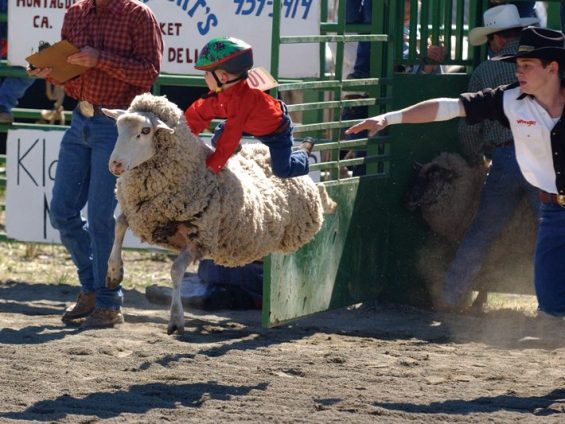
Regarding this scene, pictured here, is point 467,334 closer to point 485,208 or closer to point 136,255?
point 485,208

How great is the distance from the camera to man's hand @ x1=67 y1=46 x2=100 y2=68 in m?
Answer: 7.26

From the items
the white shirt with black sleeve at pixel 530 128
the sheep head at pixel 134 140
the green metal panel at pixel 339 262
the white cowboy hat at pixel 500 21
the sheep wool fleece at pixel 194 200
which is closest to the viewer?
the white shirt with black sleeve at pixel 530 128

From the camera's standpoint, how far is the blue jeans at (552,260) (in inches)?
243

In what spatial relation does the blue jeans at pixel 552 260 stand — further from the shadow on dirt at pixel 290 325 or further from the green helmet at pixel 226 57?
the green helmet at pixel 226 57

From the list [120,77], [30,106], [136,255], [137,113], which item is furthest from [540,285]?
[30,106]

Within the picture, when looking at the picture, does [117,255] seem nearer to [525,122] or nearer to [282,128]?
[282,128]

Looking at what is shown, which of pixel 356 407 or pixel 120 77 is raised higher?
pixel 120 77

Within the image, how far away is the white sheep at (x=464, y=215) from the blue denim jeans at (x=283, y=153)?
6.62 ft

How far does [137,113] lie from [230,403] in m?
1.71

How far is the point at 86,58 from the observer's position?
725 cm

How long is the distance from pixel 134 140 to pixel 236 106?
59 centimetres

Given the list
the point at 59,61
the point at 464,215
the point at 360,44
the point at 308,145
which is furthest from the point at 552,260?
the point at 360,44

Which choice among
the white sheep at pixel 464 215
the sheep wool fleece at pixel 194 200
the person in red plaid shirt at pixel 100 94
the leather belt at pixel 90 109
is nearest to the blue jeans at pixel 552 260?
the sheep wool fleece at pixel 194 200

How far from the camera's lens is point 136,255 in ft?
35.7
